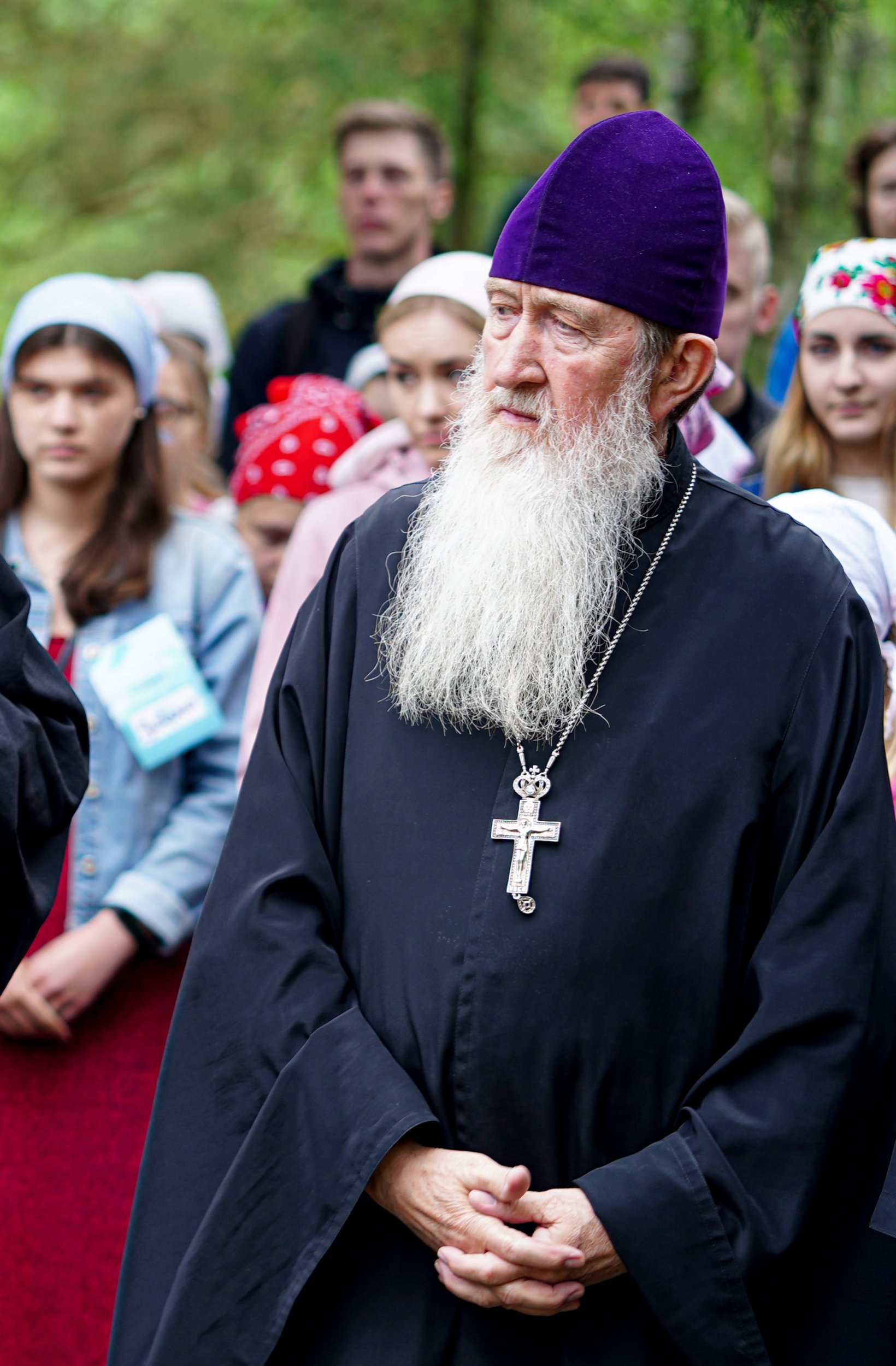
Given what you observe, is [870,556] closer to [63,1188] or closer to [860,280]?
[860,280]

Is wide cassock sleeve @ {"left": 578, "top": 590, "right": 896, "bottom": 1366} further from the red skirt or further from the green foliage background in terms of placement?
the green foliage background

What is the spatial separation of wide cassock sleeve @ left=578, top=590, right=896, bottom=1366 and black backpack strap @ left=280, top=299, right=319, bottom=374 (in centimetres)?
365

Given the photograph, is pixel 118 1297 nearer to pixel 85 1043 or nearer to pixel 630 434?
pixel 85 1043

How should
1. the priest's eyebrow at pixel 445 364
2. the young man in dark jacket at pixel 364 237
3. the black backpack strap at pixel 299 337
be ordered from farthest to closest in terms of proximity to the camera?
the black backpack strap at pixel 299 337 → the young man in dark jacket at pixel 364 237 → the priest's eyebrow at pixel 445 364

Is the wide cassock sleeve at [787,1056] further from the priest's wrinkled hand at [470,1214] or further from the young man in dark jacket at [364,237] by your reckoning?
the young man in dark jacket at [364,237]

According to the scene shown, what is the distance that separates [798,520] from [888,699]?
0.43 metres

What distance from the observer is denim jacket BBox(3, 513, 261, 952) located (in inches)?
138

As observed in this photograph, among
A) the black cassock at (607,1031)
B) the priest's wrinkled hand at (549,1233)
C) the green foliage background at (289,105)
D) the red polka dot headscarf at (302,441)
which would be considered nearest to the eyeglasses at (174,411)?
the red polka dot headscarf at (302,441)

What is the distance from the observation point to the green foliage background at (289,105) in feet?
22.6

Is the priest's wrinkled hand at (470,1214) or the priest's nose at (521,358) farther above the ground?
the priest's nose at (521,358)

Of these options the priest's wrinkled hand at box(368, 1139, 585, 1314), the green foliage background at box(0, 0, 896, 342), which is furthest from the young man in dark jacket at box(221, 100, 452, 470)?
the priest's wrinkled hand at box(368, 1139, 585, 1314)

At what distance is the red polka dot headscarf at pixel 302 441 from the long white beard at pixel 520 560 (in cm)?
199

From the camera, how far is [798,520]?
8.32 ft

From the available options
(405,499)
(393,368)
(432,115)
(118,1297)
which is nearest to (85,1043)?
(118,1297)
